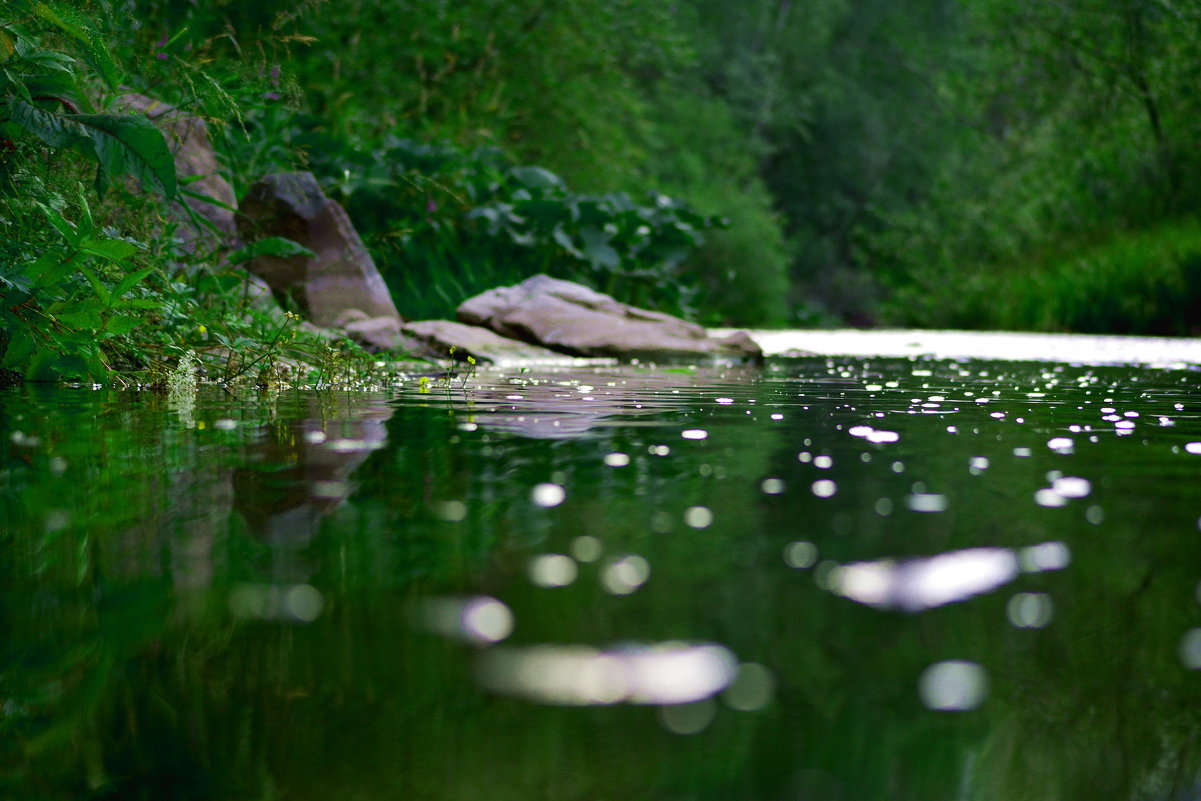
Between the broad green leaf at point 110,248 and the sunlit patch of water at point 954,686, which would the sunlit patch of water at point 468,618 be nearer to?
the sunlit patch of water at point 954,686

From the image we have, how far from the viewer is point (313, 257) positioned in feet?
25.5

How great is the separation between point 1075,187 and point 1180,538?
684 inches

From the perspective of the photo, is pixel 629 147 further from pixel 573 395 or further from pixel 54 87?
pixel 54 87

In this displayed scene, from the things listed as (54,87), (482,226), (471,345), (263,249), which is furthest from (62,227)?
(482,226)

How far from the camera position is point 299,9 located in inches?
226

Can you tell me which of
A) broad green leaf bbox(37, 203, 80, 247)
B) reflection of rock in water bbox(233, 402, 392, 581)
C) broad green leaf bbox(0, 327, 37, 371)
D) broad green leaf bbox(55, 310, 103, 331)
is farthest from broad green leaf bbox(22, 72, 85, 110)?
reflection of rock in water bbox(233, 402, 392, 581)

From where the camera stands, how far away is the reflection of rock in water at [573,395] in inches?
135

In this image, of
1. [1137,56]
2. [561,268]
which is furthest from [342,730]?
[1137,56]

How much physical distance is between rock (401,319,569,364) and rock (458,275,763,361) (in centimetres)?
26

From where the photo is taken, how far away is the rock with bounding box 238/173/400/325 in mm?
7824

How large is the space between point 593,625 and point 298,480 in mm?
1117

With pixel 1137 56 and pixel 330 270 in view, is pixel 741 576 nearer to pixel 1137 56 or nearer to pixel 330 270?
pixel 330 270

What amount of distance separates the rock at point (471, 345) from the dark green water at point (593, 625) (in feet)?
14.4

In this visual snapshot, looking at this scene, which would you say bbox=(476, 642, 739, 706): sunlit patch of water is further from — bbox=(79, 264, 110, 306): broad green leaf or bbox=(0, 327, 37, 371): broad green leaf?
bbox=(0, 327, 37, 371): broad green leaf
